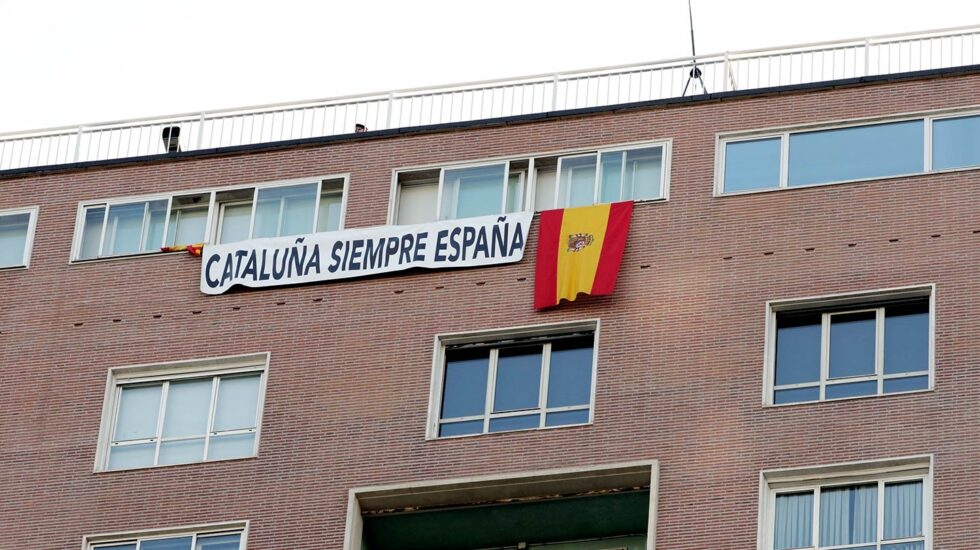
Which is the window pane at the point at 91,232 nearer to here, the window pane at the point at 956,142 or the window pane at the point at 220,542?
the window pane at the point at 220,542

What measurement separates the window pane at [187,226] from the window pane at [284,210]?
4.12ft

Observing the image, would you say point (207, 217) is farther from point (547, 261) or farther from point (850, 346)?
point (850, 346)

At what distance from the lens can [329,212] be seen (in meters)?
51.8

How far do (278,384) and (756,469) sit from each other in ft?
33.0

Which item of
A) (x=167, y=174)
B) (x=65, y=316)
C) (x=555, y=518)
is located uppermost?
(x=167, y=174)

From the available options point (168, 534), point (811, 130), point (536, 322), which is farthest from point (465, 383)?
point (811, 130)

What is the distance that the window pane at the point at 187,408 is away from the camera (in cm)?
4962

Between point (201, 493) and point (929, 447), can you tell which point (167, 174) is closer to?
point (201, 493)

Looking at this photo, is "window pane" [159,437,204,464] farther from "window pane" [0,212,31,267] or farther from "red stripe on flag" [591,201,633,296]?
"red stripe on flag" [591,201,633,296]

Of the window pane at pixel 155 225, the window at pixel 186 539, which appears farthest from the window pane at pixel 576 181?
the window at pixel 186 539

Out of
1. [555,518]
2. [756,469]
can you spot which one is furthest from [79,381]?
[756,469]

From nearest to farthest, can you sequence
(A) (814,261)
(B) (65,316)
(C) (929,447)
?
(C) (929,447), (A) (814,261), (B) (65,316)

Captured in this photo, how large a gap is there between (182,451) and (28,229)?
7128 mm

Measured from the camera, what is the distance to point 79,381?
5056cm
